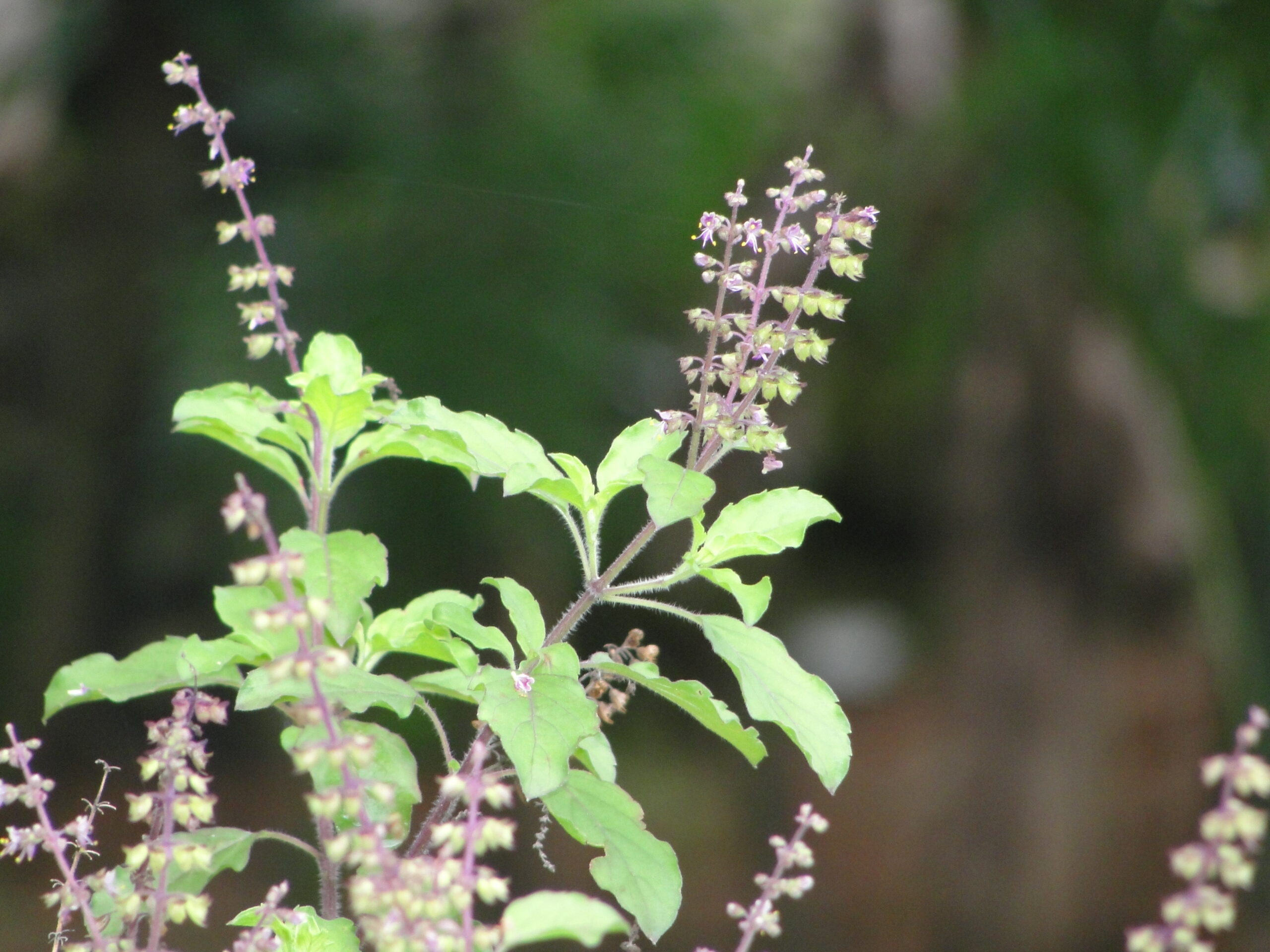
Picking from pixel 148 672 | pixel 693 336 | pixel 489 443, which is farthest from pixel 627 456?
pixel 693 336

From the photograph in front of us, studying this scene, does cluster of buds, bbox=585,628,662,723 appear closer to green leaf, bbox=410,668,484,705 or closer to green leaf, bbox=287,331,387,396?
green leaf, bbox=410,668,484,705

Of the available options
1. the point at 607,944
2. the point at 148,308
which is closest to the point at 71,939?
the point at 607,944

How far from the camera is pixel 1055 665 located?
118 inches

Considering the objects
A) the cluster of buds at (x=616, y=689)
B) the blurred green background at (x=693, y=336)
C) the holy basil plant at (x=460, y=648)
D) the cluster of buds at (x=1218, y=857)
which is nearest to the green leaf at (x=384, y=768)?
the holy basil plant at (x=460, y=648)

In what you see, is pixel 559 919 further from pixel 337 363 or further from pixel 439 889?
pixel 337 363

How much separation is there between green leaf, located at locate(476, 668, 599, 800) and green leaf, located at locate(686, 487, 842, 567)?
0.36 feet

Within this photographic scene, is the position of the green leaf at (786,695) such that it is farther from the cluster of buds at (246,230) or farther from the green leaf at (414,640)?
the cluster of buds at (246,230)

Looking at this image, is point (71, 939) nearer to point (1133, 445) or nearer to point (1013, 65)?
point (1013, 65)

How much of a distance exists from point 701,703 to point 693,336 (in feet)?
6.37

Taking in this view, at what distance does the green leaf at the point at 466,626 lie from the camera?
0.55 m

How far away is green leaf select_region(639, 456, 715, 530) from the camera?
0.51m

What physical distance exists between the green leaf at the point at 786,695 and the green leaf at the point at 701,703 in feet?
0.05

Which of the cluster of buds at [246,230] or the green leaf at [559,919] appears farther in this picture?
the cluster of buds at [246,230]

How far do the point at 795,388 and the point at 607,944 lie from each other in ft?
3.85
